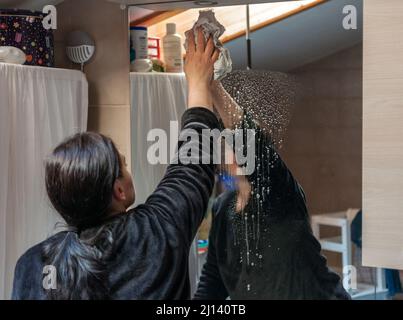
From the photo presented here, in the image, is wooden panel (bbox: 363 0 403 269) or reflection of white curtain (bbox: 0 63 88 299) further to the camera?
reflection of white curtain (bbox: 0 63 88 299)

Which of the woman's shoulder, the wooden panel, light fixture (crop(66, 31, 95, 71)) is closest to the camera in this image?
the wooden panel

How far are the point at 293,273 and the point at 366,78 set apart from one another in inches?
16.6

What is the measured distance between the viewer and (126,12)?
4.65 ft

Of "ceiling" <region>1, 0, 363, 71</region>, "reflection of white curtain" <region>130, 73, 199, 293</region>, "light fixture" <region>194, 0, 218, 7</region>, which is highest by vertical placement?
"light fixture" <region>194, 0, 218, 7</region>

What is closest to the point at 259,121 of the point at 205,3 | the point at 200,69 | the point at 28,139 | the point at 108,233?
the point at 200,69

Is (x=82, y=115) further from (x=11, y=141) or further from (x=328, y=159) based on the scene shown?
(x=328, y=159)

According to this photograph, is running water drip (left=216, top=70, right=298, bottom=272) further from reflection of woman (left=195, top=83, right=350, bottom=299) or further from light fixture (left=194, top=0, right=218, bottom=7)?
light fixture (left=194, top=0, right=218, bottom=7)

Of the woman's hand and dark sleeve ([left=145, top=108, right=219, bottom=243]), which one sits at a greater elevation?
the woman's hand

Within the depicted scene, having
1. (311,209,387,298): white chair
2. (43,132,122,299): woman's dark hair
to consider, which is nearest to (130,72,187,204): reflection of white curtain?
(43,132,122,299): woman's dark hair

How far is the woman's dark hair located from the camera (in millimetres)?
1237

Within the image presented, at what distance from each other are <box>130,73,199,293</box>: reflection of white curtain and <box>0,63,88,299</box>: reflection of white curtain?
133 millimetres

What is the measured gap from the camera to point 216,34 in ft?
4.42
